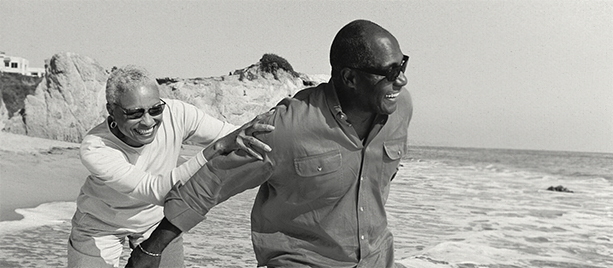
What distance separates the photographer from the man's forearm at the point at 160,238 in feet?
9.08

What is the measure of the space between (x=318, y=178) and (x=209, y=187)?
42cm

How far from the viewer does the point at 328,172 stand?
101 inches

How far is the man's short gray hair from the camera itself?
2.98 meters

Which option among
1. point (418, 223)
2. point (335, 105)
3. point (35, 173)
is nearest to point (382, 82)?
point (335, 105)

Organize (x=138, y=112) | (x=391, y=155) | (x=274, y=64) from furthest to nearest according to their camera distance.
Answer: (x=274, y=64)
(x=138, y=112)
(x=391, y=155)

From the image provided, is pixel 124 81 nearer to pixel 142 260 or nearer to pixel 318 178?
pixel 142 260

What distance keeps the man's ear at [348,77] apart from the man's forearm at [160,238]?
91 cm

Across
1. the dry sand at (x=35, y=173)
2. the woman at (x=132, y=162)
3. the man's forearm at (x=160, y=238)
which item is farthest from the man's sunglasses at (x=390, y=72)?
the dry sand at (x=35, y=173)

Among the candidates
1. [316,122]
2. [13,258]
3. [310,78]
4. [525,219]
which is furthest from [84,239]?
[310,78]

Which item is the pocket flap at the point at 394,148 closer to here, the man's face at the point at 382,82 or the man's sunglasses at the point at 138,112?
the man's face at the point at 382,82

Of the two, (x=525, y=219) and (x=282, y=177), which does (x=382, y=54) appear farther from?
(x=525, y=219)

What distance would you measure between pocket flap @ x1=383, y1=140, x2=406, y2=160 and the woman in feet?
1.98

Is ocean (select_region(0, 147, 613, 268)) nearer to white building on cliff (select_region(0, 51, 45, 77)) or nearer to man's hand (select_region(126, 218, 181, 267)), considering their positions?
man's hand (select_region(126, 218, 181, 267))

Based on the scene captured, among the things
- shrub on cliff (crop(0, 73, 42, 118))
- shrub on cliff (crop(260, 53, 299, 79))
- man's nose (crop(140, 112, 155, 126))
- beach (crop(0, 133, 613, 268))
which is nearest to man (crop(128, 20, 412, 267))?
man's nose (crop(140, 112, 155, 126))
